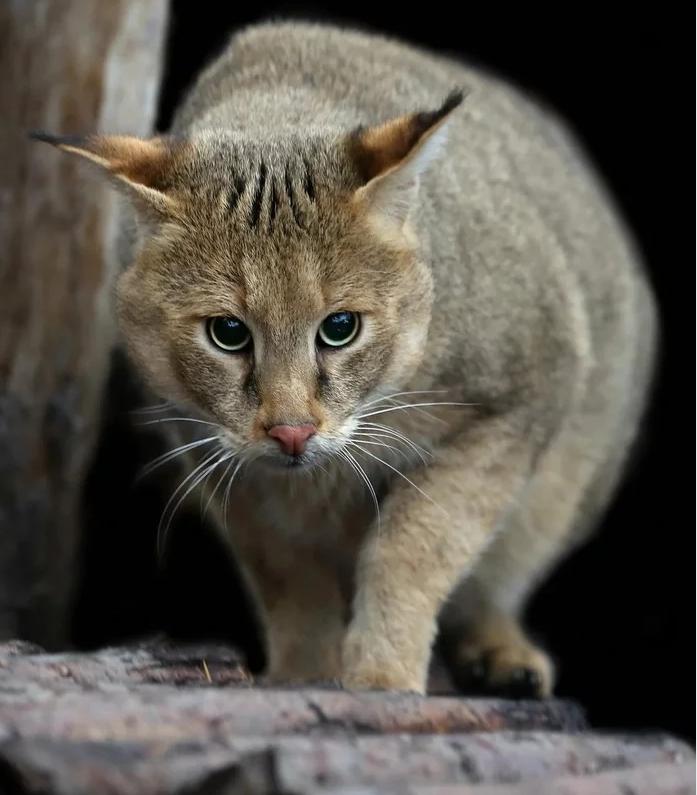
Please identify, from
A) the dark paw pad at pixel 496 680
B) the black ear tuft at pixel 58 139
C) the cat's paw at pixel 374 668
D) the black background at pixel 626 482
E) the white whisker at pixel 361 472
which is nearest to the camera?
the black ear tuft at pixel 58 139

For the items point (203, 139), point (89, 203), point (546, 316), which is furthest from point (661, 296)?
point (203, 139)

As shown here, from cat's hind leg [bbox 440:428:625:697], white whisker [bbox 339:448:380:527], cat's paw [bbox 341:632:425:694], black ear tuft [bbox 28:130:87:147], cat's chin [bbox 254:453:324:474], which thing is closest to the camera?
black ear tuft [bbox 28:130:87:147]

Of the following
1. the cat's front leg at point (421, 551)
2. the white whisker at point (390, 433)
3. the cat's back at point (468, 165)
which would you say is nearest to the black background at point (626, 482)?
the cat's back at point (468, 165)

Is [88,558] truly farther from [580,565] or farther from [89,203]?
[580,565]

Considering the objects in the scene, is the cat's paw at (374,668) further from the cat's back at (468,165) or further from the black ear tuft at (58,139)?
the black ear tuft at (58,139)

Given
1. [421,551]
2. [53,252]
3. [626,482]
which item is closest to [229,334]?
[421,551]

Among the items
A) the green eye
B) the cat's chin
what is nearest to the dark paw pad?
the cat's chin

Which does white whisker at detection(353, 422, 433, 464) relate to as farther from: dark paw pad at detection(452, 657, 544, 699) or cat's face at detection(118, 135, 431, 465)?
dark paw pad at detection(452, 657, 544, 699)
